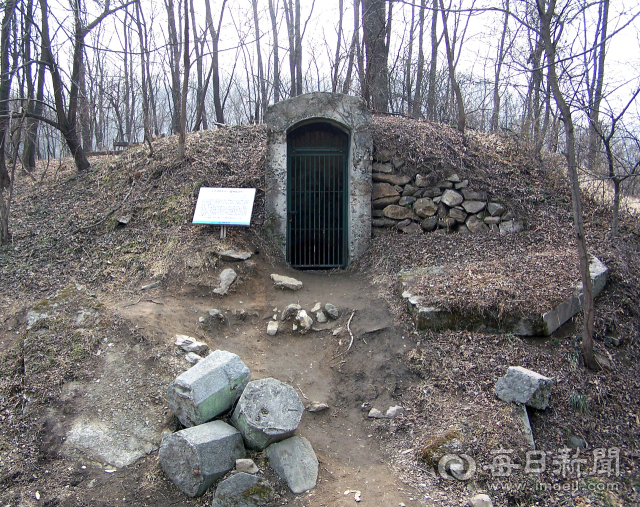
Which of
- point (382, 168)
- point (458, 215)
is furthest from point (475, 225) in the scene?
point (382, 168)

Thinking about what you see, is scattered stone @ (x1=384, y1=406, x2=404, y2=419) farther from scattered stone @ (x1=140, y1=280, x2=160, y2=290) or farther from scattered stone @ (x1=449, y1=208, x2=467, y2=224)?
scattered stone @ (x1=449, y1=208, x2=467, y2=224)

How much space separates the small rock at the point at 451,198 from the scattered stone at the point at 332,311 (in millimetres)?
3165

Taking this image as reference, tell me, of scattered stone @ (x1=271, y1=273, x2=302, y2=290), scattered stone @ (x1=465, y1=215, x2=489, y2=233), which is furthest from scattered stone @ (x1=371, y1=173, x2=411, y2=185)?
scattered stone @ (x1=271, y1=273, x2=302, y2=290)

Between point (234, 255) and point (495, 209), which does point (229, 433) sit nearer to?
point (234, 255)

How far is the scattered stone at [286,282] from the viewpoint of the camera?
674 centimetres

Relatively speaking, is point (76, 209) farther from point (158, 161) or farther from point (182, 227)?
point (182, 227)

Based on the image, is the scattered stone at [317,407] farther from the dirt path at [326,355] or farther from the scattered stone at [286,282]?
the scattered stone at [286,282]

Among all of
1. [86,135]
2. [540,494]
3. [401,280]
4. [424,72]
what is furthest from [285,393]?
[86,135]

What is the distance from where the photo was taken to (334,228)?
8180 mm

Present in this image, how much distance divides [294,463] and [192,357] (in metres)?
1.78

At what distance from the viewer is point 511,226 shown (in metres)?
7.82

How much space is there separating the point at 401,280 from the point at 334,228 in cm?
218

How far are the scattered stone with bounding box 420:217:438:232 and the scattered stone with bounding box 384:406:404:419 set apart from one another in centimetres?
412

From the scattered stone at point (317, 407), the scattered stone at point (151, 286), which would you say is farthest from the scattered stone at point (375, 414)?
the scattered stone at point (151, 286)
